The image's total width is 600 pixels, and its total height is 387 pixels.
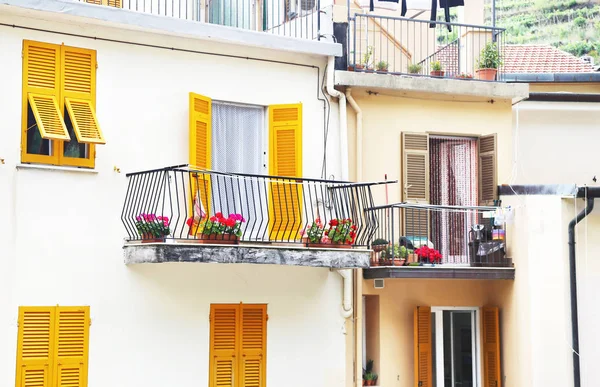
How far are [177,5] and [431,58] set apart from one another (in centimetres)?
611

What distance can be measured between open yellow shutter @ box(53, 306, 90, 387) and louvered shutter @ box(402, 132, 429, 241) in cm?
632

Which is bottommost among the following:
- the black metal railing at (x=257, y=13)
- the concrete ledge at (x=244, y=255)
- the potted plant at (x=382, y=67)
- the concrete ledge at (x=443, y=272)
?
the concrete ledge at (x=443, y=272)

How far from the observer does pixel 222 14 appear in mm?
19328

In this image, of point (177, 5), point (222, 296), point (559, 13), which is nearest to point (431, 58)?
point (177, 5)

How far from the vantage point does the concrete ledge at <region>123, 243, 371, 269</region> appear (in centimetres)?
1548

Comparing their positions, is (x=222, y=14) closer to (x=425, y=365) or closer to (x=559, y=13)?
(x=425, y=365)

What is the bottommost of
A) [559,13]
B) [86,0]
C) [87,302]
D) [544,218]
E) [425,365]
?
[425,365]

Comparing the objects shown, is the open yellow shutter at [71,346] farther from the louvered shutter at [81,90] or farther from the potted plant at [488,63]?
the potted plant at [488,63]

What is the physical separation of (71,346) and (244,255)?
294 centimetres

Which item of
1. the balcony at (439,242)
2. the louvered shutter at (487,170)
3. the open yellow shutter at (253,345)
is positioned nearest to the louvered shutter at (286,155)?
the balcony at (439,242)

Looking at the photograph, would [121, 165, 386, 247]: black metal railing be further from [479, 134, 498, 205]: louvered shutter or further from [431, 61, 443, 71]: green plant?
[431, 61, 443, 71]: green plant

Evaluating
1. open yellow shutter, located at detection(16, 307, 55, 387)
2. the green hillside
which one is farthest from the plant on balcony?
the green hillside

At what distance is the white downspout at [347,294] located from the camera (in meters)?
18.0

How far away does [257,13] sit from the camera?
65.4 ft
